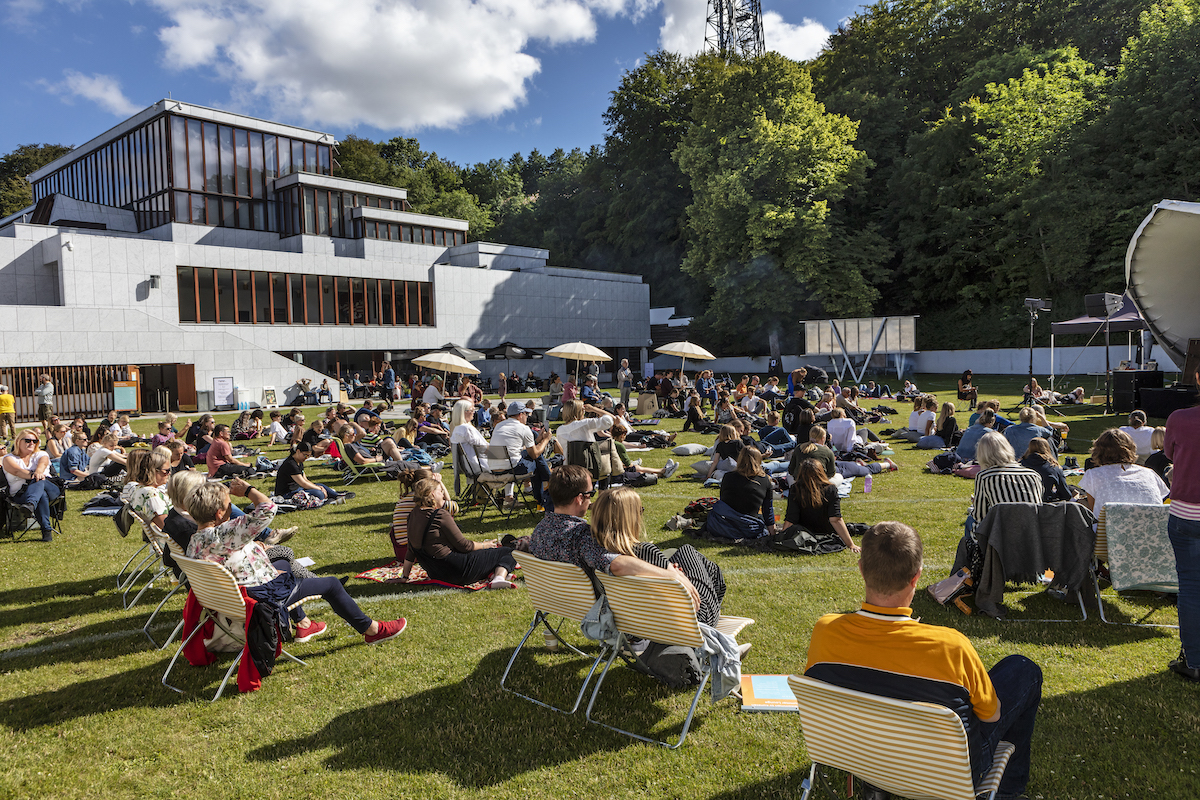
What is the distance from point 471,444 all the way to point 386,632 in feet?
15.3

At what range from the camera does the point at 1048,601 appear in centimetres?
559

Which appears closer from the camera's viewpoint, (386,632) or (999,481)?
(386,632)

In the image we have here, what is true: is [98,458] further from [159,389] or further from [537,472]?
[159,389]

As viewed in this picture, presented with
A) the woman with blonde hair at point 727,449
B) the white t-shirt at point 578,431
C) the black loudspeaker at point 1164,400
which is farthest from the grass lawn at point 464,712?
the black loudspeaker at point 1164,400

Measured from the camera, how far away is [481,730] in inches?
157

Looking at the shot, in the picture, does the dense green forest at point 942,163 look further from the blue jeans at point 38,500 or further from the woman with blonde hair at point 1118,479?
the blue jeans at point 38,500

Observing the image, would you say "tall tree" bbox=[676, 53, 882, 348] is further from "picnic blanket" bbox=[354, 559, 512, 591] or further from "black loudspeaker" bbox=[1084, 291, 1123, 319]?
"picnic blanket" bbox=[354, 559, 512, 591]

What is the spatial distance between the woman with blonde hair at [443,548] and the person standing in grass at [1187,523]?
480cm

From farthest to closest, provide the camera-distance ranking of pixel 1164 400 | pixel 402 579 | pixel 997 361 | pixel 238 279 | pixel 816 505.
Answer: pixel 997 361 → pixel 238 279 → pixel 1164 400 → pixel 816 505 → pixel 402 579

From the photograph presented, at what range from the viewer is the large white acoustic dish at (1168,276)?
1367 cm

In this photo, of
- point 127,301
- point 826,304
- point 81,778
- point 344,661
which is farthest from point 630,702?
point 826,304

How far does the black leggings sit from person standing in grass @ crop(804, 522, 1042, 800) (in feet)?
13.6

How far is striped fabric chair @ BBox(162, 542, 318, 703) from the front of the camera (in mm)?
4375

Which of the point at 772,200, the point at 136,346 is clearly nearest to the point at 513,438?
the point at 136,346
